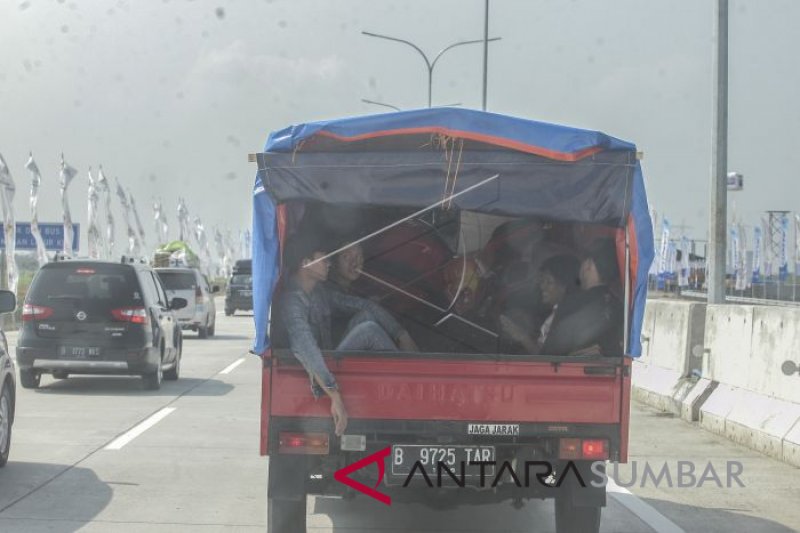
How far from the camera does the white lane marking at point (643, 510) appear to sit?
8148 millimetres

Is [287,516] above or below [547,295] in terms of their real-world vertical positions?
below

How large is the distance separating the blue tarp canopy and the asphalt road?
1.90 meters

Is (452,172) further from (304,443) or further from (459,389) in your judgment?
(304,443)

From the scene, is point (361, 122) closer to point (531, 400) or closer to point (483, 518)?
point (531, 400)

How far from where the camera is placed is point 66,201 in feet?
166

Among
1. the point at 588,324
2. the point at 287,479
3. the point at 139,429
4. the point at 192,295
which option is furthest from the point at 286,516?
the point at 192,295

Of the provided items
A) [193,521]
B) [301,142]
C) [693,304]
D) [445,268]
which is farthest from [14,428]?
[693,304]

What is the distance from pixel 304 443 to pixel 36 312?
11059mm

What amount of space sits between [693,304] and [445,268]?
703cm

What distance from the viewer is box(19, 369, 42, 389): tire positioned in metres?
17.0

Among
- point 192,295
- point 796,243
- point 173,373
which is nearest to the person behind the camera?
point 173,373

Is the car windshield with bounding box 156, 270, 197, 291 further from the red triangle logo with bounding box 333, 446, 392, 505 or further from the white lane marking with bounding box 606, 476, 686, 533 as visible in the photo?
the red triangle logo with bounding box 333, 446, 392, 505

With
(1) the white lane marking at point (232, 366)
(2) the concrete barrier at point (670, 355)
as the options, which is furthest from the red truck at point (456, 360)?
(1) the white lane marking at point (232, 366)

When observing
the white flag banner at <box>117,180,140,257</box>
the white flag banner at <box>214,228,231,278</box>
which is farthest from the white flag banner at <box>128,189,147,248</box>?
the white flag banner at <box>214,228,231,278</box>
